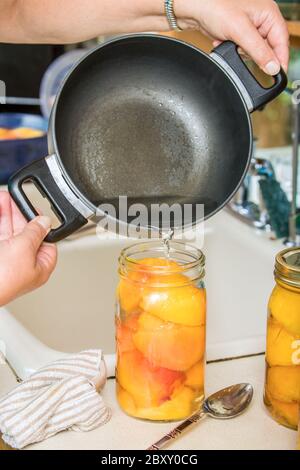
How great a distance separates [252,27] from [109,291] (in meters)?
0.63

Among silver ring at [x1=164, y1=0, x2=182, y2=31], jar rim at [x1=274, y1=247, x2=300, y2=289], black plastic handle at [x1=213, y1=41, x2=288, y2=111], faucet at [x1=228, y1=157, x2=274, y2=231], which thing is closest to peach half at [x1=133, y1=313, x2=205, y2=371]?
jar rim at [x1=274, y1=247, x2=300, y2=289]

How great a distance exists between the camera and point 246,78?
0.82 meters

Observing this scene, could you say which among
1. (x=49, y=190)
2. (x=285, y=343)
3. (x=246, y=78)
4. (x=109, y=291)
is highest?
(x=246, y=78)

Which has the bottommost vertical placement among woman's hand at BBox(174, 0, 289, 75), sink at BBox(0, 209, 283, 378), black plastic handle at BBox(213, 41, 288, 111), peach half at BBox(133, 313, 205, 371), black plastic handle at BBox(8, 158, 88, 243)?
sink at BBox(0, 209, 283, 378)

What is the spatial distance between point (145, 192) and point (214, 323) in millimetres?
539

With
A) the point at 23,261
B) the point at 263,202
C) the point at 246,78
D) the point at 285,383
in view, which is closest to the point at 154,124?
the point at 246,78

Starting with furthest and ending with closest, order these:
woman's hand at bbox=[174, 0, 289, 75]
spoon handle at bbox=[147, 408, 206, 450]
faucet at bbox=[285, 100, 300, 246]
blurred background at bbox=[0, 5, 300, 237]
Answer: blurred background at bbox=[0, 5, 300, 237] → faucet at bbox=[285, 100, 300, 246] → woman's hand at bbox=[174, 0, 289, 75] → spoon handle at bbox=[147, 408, 206, 450]

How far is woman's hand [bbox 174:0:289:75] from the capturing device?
88 centimetres

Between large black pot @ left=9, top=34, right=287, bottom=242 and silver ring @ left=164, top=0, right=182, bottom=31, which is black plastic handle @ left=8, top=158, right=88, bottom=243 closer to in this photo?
large black pot @ left=9, top=34, right=287, bottom=242

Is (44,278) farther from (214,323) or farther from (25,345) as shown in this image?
(214,323)

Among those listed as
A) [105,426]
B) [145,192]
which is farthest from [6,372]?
[145,192]

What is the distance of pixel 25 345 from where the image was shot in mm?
924

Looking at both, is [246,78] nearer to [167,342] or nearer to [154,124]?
[154,124]

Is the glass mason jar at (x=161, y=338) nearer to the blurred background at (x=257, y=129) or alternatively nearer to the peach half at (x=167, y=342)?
the peach half at (x=167, y=342)
